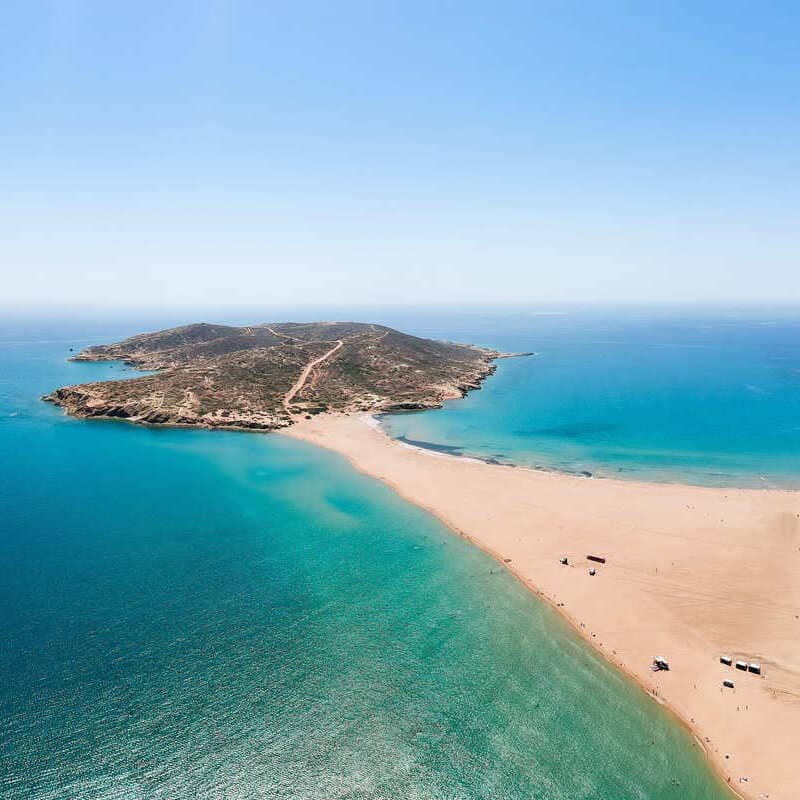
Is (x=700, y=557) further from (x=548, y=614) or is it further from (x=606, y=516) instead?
(x=548, y=614)

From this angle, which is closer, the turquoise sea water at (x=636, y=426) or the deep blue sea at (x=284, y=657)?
the deep blue sea at (x=284, y=657)

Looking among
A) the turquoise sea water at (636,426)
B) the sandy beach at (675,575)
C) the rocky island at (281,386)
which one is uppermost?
the rocky island at (281,386)

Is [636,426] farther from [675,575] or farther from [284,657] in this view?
[284,657]

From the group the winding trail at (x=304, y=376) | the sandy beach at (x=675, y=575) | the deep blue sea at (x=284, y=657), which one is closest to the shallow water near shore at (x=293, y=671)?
the deep blue sea at (x=284, y=657)

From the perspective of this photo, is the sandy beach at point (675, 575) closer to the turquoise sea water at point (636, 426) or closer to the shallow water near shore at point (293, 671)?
the shallow water near shore at point (293, 671)

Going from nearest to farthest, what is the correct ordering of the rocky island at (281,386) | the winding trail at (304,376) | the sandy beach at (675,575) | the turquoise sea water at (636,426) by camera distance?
the sandy beach at (675,575), the turquoise sea water at (636,426), the rocky island at (281,386), the winding trail at (304,376)

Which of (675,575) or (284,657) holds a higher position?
(284,657)

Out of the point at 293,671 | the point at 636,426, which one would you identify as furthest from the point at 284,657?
the point at 636,426
